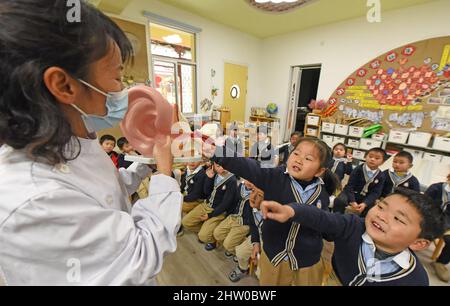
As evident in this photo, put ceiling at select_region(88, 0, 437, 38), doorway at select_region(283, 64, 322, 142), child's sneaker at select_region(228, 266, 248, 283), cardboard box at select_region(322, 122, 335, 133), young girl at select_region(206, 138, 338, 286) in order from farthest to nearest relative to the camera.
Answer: doorway at select_region(283, 64, 322, 142) → cardboard box at select_region(322, 122, 335, 133) → ceiling at select_region(88, 0, 437, 38) → child's sneaker at select_region(228, 266, 248, 283) → young girl at select_region(206, 138, 338, 286)

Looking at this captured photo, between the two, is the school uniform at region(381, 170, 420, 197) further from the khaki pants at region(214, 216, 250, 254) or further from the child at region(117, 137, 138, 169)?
the child at region(117, 137, 138, 169)

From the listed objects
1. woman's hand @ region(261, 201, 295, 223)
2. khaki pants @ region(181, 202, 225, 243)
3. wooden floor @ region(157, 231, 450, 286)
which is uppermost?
woman's hand @ region(261, 201, 295, 223)

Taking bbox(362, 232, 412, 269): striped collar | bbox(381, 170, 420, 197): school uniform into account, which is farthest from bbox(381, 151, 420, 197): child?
bbox(362, 232, 412, 269): striped collar

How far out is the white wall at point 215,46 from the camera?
3.33 metres

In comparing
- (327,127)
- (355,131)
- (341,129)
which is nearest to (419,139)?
(355,131)

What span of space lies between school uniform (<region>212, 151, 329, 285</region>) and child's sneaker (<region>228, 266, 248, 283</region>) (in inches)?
18.9

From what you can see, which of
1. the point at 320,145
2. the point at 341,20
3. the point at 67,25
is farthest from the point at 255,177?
the point at 341,20

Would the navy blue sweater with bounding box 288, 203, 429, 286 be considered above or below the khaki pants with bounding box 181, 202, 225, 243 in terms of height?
above

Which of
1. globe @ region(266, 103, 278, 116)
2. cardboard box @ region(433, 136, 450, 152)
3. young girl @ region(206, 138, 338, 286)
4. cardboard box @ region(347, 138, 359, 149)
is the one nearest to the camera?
young girl @ region(206, 138, 338, 286)

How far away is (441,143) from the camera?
3.01 m

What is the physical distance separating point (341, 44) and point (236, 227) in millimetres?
4371

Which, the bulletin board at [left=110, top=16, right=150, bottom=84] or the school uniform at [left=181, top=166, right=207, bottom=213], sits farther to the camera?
the bulletin board at [left=110, top=16, right=150, bottom=84]

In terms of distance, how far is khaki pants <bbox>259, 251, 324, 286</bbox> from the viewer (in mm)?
1061

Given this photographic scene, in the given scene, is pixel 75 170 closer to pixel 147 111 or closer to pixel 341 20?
pixel 147 111
